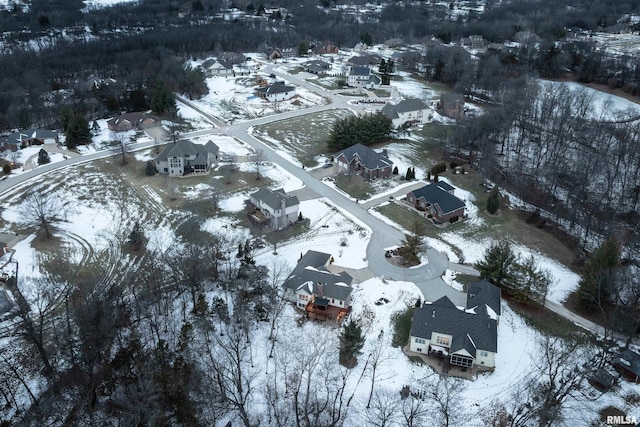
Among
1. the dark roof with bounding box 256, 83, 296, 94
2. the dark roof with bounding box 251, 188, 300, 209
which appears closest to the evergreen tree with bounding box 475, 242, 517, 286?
the dark roof with bounding box 251, 188, 300, 209

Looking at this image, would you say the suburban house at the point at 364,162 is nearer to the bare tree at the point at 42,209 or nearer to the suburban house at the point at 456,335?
the suburban house at the point at 456,335

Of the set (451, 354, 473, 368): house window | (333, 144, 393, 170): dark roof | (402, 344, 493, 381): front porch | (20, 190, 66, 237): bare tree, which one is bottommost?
(402, 344, 493, 381): front porch

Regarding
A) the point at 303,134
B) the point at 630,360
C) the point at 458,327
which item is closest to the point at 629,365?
the point at 630,360

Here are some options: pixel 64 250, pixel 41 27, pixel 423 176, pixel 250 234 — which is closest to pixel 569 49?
pixel 423 176

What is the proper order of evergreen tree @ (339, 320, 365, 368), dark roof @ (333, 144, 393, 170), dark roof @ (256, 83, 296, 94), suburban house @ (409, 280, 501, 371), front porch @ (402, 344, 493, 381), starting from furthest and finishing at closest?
dark roof @ (256, 83, 296, 94) < dark roof @ (333, 144, 393, 170) < suburban house @ (409, 280, 501, 371) < front porch @ (402, 344, 493, 381) < evergreen tree @ (339, 320, 365, 368)

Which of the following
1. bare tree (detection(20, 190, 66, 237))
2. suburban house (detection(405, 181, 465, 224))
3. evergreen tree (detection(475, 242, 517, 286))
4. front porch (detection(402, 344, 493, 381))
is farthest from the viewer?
suburban house (detection(405, 181, 465, 224))

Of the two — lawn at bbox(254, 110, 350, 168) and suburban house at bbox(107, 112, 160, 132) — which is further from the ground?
suburban house at bbox(107, 112, 160, 132)

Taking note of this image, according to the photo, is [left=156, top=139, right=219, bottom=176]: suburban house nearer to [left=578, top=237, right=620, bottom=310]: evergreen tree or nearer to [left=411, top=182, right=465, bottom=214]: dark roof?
[left=411, top=182, right=465, bottom=214]: dark roof

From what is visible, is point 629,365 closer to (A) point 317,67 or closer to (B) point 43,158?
(B) point 43,158
